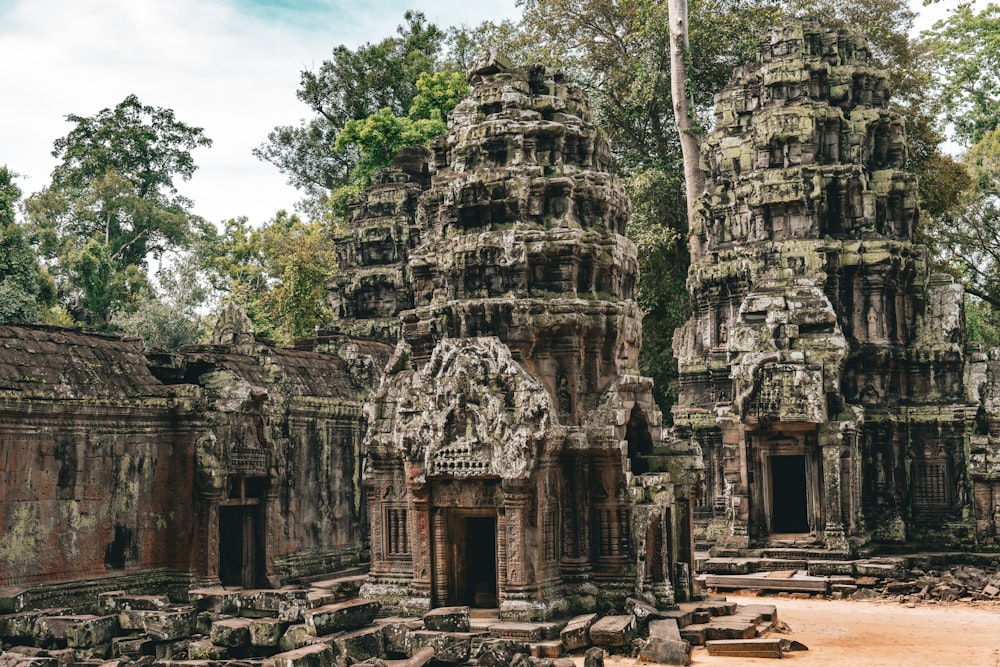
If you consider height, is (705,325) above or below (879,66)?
below

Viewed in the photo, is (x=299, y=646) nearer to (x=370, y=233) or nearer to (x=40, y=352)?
(x=40, y=352)

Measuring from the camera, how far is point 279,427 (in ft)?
63.8

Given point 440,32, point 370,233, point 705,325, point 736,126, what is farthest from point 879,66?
point 440,32

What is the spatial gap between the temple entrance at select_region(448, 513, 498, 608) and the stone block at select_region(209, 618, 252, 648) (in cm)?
288

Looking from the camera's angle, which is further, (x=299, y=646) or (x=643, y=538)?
(x=643, y=538)

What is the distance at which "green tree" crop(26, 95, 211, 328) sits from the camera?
4016 centimetres

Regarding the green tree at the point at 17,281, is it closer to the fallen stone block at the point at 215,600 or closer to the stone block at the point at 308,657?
the fallen stone block at the point at 215,600

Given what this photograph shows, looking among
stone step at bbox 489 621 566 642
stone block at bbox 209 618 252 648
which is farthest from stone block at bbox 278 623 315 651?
stone step at bbox 489 621 566 642

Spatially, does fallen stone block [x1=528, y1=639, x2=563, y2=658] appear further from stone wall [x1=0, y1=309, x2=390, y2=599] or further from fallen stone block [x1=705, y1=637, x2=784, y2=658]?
stone wall [x1=0, y1=309, x2=390, y2=599]

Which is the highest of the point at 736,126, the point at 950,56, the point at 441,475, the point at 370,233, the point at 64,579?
the point at 950,56

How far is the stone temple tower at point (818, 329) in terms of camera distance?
21.5 metres

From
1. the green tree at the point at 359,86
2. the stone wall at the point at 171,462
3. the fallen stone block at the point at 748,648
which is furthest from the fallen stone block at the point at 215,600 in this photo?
the green tree at the point at 359,86

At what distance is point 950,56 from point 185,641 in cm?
3739

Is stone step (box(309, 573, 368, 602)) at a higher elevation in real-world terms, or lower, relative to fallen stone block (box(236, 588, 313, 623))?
lower
